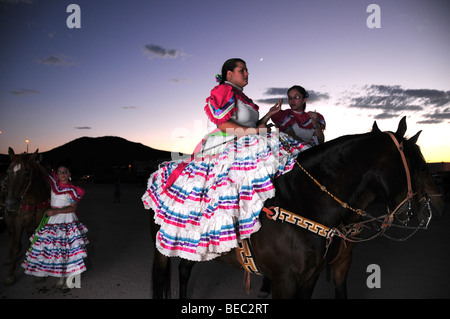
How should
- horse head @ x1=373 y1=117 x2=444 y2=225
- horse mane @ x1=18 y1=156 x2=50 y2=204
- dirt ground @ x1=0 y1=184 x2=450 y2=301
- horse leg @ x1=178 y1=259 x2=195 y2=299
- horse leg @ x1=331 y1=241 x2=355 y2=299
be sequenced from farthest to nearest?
horse mane @ x1=18 y1=156 x2=50 y2=204 → dirt ground @ x1=0 y1=184 x2=450 y2=301 → horse leg @ x1=178 y1=259 x2=195 y2=299 → horse leg @ x1=331 y1=241 x2=355 y2=299 → horse head @ x1=373 y1=117 x2=444 y2=225

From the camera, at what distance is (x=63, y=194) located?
5.46 meters

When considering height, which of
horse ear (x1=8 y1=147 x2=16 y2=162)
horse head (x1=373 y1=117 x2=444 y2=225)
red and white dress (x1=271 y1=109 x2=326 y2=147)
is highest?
A: red and white dress (x1=271 y1=109 x2=326 y2=147)

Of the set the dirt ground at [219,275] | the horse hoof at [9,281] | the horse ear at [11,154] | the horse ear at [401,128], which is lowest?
the dirt ground at [219,275]

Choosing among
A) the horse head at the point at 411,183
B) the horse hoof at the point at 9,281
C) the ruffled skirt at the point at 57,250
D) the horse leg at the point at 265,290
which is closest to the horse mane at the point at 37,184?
the ruffled skirt at the point at 57,250

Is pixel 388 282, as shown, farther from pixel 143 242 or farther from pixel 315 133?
pixel 143 242

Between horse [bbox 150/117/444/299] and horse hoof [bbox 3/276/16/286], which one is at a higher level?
horse [bbox 150/117/444/299]

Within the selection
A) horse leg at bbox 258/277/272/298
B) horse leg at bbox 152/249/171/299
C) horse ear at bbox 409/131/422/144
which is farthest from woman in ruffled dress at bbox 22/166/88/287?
horse ear at bbox 409/131/422/144

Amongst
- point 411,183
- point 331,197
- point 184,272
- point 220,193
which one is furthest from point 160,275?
point 411,183

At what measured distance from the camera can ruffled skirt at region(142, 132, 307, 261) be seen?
→ 2.94m

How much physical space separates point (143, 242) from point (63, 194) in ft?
13.6

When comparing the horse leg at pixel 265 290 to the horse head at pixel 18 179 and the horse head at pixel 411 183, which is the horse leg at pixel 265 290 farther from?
the horse head at pixel 18 179

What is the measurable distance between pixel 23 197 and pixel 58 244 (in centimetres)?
108

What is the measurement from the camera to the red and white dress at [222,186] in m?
2.95

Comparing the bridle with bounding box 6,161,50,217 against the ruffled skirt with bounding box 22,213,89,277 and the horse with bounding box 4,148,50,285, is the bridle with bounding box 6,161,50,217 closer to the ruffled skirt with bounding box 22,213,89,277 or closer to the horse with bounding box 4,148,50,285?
the horse with bounding box 4,148,50,285
